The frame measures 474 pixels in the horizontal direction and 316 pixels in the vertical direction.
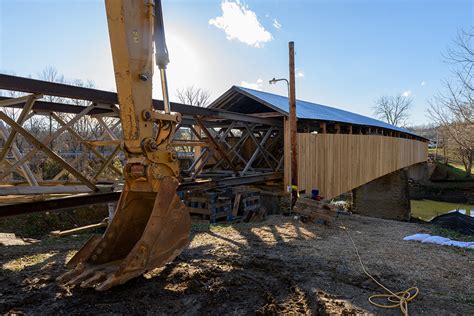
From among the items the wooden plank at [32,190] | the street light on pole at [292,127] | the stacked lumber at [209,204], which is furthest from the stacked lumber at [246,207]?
the wooden plank at [32,190]

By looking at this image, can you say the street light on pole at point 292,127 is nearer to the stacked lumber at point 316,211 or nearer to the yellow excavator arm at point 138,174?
the stacked lumber at point 316,211

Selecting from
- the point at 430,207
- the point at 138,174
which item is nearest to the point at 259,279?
the point at 138,174

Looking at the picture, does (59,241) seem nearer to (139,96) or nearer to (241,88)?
(139,96)

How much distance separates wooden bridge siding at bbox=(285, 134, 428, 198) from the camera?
38.4 ft

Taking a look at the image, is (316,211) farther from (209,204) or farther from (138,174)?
(138,174)

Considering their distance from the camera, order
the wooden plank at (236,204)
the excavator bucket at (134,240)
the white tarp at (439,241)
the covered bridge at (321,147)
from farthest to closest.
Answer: the covered bridge at (321,147), the wooden plank at (236,204), the white tarp at (439,241), the excavator bucket at (134,240)

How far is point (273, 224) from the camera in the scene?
28.4 feet

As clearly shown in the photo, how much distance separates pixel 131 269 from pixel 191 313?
2.59 ft

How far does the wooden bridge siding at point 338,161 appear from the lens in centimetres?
1172

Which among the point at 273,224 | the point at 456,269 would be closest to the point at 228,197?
Result: the point at 273,224

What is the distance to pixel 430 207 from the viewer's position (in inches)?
1264

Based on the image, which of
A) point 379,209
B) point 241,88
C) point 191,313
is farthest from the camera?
point 379,209

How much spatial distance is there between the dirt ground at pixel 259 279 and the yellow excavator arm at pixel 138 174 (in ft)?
1.32

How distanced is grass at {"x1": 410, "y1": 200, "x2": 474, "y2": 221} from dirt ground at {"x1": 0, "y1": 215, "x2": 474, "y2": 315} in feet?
88.1
